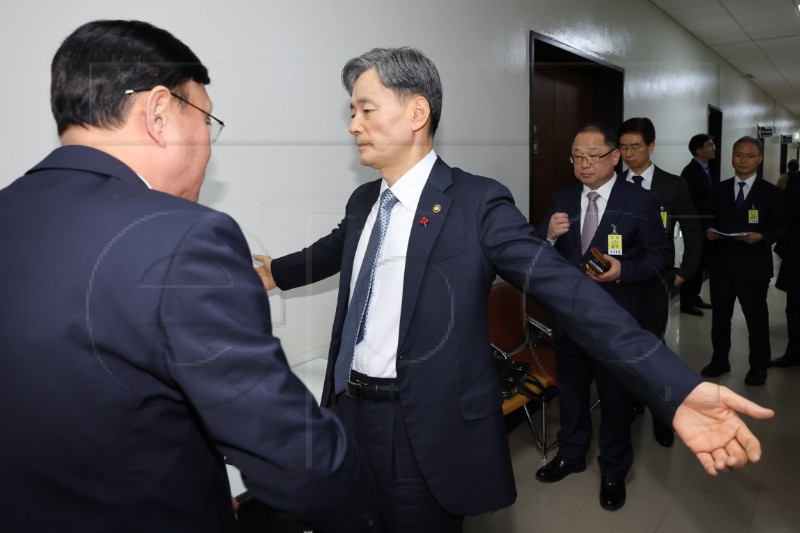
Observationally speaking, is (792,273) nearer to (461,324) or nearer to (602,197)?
(602,197)

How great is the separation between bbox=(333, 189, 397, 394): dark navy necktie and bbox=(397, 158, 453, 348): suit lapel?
13 cm

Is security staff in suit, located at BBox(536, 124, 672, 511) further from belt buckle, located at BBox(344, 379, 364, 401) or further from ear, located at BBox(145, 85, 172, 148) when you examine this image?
ear, located at BBox(145, 85, 172, 148)

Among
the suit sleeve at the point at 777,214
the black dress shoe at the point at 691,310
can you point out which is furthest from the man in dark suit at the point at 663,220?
the black dress shoe at the point at 691,310

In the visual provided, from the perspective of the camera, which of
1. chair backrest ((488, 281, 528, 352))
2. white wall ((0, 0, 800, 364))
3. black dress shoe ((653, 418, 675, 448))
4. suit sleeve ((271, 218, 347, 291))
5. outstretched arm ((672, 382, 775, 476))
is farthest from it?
chair backrest ((488, 281, 528, 352))

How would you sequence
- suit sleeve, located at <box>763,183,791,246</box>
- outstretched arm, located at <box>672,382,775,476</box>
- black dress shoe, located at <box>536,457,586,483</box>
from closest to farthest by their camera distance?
outstretched arm, located at <box>672,382,775,476</box> → black dress shoe, located at <box>536,457,586,483</box> → suit sleeve, located at <box>763,183,791,246</box>

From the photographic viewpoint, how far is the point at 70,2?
1.66 m

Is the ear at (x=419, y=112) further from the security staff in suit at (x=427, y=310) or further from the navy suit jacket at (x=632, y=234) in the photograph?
the navy suit jacket at (x=632, y=234)

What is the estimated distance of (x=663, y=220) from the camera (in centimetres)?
325

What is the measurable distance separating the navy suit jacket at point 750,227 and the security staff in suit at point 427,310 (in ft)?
10.8

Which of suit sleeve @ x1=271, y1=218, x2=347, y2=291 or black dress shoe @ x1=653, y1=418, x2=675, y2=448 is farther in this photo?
black dress shoe @ x1=653, y1=418, x2=675, y2=448

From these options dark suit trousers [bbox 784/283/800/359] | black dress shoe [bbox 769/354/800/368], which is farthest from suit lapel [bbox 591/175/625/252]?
black dress shoe [bbox 769/354/800/368]

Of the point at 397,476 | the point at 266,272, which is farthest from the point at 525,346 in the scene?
the point at 397,476

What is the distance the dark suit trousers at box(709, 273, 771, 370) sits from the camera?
3.99 metres

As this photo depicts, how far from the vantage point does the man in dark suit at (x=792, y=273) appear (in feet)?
14.1
